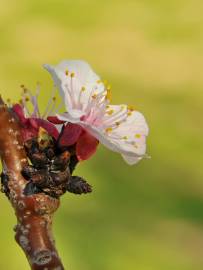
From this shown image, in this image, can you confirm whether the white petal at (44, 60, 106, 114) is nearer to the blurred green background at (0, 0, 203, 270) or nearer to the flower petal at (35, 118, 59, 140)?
the flower petal at (35, 118, 59, 140)

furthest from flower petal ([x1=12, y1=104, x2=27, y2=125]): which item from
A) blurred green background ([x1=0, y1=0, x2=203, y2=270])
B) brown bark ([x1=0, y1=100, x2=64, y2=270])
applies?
blurred green background ([x1=0, y1=0, x2=203, y2=270])

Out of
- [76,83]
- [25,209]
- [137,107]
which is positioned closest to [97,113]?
[76,83]

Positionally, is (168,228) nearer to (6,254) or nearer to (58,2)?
(6,254)

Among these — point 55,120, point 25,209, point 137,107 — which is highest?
point 137,107

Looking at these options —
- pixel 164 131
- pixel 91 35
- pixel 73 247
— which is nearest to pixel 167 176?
pixel 164 131

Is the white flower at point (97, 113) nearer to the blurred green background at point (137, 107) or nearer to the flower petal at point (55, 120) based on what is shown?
the flower petal at point (55, 120)

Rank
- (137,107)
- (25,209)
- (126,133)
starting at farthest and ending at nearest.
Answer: (137,107) → (126,133) → (25,209)

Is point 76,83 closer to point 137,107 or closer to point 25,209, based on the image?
point 25,209
